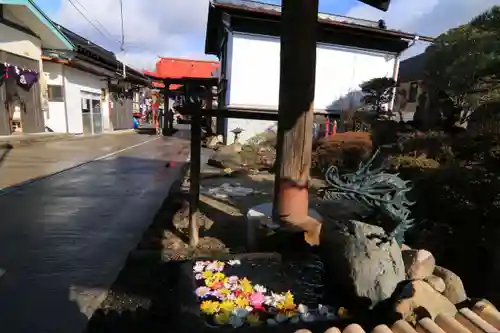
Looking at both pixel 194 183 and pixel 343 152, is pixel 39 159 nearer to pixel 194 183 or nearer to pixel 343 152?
pixel 194 183

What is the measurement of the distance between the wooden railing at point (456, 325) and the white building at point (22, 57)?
1472 cm

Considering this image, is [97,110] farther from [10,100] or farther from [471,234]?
[471,234]

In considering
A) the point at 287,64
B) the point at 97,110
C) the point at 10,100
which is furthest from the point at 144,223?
the point at 97,110

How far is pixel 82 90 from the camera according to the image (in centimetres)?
1811

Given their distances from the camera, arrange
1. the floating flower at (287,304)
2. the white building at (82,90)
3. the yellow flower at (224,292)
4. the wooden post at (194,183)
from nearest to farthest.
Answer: the floating flower at (287,304)
the yellow flower at (224,292)
the wooden post at (194,183)
the white building at (82,90)

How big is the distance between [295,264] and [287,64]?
2.09m

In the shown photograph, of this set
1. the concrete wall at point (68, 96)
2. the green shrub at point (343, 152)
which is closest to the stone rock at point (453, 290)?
the green shrub at point (343, 152)

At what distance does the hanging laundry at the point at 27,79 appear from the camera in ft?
43.5

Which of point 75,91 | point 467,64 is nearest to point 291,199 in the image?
point 467,64

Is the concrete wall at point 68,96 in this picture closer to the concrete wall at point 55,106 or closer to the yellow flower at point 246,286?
the concrete wall at point 55,106

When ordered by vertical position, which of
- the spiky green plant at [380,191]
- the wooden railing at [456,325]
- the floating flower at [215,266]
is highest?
the spiky green plant at [380,191]

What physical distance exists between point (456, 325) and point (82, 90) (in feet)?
65.4

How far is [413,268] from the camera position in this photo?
2818 mm

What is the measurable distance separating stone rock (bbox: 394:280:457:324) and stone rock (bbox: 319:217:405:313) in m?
0.13
